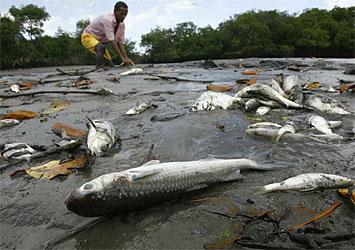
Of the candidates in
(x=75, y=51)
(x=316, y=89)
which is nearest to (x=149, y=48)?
(x=75, y=51)

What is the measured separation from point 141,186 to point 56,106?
4702mm

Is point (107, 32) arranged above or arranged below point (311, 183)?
above

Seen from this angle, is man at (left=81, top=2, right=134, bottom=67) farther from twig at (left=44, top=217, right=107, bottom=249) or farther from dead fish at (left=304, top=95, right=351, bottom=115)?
twig at (left=44, top=217, right=107, bottom=249)

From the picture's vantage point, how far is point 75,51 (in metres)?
60.2

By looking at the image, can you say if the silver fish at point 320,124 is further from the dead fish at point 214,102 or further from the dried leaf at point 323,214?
the dried leaf at point 323,214

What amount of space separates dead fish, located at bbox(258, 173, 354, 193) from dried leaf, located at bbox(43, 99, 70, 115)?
456cm

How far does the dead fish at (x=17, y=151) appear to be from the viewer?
355 centimetres

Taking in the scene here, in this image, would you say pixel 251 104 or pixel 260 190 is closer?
pixel 260 190

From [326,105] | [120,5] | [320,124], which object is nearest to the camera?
[320,124]

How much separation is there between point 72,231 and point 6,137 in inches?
114

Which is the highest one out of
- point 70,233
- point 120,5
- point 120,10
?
point 120,5

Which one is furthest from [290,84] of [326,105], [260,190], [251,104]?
[260,190]

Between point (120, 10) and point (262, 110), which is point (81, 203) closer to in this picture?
point (262, 110)

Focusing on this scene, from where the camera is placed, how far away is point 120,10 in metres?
12.1
